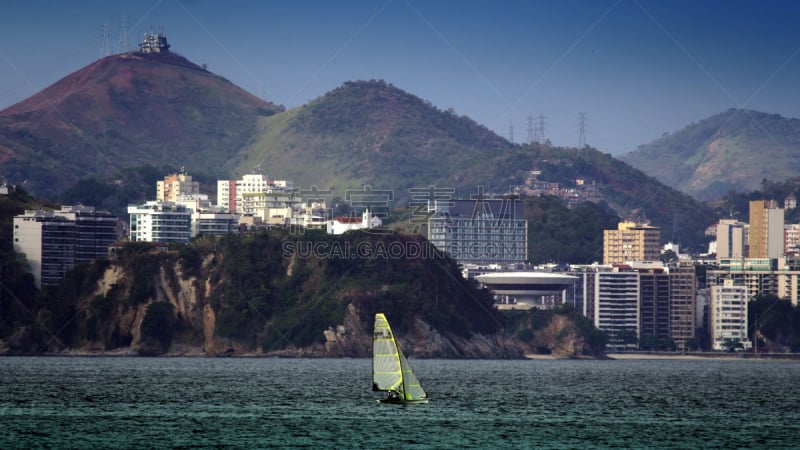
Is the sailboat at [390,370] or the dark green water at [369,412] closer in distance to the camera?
the dark green water at [369,412]

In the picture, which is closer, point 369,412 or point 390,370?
point 390,370

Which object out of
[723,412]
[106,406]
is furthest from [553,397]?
[106,406]

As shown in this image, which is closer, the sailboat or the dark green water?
the dark green water

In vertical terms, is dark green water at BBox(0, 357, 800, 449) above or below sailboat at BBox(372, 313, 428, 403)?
below

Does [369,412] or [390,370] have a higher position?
[390,370]
